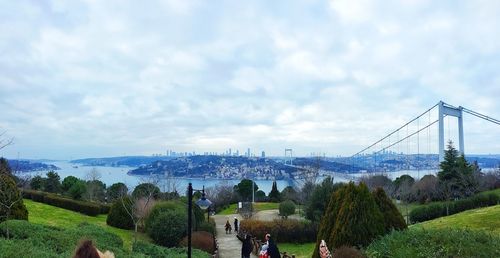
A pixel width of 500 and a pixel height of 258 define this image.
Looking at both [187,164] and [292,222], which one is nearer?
[292,222]

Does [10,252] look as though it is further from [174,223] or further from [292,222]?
[292,222]

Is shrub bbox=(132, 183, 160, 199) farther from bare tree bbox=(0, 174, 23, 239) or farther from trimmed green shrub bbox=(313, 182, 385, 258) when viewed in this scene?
trimmed green shrub bbox=(313, 182, 385, 258)

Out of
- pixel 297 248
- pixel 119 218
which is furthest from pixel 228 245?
pixel 119 218

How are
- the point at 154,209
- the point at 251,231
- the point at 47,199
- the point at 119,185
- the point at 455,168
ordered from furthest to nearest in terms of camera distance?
1. the point at 119,185
2. the point at 455,168
3. the point at 251,231
4. the point at 47,199
5. the point at 154,209

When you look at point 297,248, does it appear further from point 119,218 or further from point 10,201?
point 10,201

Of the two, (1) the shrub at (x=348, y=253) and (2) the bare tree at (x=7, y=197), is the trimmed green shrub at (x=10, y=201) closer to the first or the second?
(2) the bare tree at (x=7, y=197)

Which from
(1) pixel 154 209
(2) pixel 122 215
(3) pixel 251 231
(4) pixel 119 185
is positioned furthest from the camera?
(4) pixel 119 185

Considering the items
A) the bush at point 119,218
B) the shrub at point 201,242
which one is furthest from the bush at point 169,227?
the bush at point 119,218

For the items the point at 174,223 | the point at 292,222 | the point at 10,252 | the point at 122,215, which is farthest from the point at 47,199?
the point at 10,252
